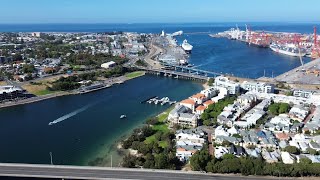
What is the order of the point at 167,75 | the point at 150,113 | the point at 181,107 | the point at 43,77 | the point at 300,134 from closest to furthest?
1. the point at 300,134
2. the point at 181,107
3. the point at 150,113
4. the point at 43,77
5. the point at 167,75

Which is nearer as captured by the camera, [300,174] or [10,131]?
[300,174]

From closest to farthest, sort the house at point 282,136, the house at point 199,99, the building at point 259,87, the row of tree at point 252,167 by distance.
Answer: the row of tree at point 252,167, the house at point 282,136, the house at point 199,99, the building at point 259,87

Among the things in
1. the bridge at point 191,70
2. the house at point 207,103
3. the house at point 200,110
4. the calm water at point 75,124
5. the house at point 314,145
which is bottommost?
the calm water at point 75,124

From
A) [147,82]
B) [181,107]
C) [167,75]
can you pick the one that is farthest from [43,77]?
[181,107]

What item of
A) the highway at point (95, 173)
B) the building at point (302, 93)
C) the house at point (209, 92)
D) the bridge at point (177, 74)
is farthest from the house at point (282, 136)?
the bridge at point (177, 74)

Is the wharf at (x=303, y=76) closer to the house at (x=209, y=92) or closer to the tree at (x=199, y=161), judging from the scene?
the house at (x=209, y=92)

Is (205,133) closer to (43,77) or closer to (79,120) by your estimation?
(79,120)

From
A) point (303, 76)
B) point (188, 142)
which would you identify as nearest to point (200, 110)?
point (188, 142)
